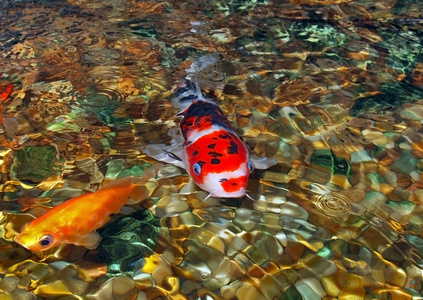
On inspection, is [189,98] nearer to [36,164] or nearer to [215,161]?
[215,161]

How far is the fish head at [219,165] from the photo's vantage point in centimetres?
367

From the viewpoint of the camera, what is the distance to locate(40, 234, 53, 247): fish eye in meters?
3.25

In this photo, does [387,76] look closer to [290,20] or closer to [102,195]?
[290,20]

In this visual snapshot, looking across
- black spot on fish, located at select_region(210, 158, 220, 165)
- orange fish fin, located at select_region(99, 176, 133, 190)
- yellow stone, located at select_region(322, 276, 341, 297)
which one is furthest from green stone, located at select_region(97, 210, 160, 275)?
yellow stone, located at select_region(322, 276, 341, 297)

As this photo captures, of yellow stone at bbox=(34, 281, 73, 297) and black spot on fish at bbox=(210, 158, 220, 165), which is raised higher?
black spot on fish at bbox=(210, 158, 220, 165)

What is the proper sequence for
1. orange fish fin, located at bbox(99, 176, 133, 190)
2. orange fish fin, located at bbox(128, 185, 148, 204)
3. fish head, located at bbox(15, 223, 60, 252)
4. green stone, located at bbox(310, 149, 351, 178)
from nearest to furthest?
fish head, located at bbox(15, 223, 60, 252) < orange fish fin, located at bbox(99, 176, 133, 190) < orange fish fin, located at bbox(128, 185, 148, 204) < green stone, located at bbox(310, 149, 351, 178)

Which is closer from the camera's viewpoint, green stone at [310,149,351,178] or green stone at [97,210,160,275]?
green stone at [97,210,160,275]

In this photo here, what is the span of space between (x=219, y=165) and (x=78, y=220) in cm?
120

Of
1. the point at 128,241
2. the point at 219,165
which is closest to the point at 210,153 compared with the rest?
the point at 219,165

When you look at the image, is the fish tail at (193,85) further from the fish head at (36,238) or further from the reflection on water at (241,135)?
the fish head at (36,238)

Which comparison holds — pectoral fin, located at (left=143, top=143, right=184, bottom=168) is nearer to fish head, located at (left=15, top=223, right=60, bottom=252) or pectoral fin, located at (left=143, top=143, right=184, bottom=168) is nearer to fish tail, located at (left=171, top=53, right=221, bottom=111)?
fish tail, located at (left=171, top=53, right=221, bottom=111)

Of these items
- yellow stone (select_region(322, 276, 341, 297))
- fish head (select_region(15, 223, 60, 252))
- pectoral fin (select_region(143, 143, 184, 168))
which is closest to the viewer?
fish head (select_region(15, 223, 60, 252))

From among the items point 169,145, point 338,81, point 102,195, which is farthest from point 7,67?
point 338,81

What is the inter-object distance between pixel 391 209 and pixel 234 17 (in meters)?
4.53
